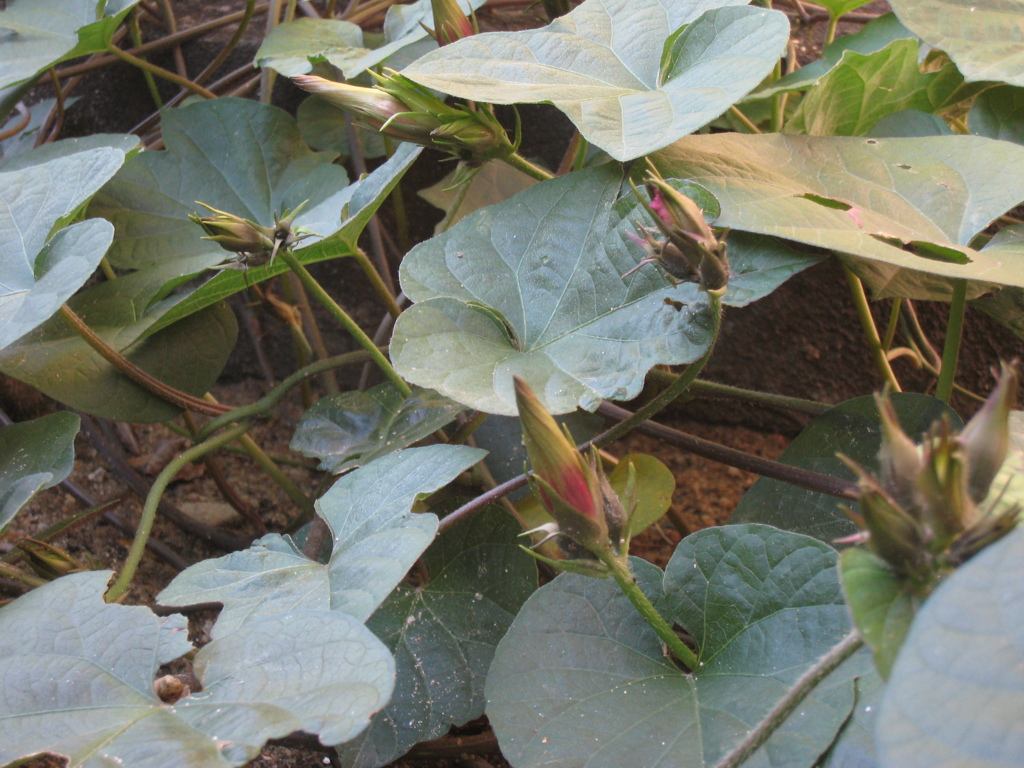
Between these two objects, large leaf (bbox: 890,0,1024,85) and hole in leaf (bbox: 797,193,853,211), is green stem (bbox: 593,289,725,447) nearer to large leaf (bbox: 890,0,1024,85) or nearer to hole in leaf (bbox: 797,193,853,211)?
hole in leaf (bbox: 797,193,853,211)

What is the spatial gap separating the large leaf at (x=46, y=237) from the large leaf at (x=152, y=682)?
0.24m

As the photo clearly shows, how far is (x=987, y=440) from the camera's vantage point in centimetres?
32

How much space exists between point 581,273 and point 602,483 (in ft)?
0.79

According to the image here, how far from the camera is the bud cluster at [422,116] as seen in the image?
0.69 meters

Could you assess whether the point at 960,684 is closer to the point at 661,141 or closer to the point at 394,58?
the point at 661,141

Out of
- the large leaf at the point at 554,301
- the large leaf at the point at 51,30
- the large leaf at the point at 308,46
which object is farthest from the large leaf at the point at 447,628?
the large leaf at the point at 51,30

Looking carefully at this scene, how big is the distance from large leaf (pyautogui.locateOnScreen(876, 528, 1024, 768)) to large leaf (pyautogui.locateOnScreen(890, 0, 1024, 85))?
25.2 inches

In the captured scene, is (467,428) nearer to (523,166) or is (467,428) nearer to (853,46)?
(523,166)

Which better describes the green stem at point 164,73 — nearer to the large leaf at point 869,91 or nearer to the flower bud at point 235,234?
the flower bud at point 235,234

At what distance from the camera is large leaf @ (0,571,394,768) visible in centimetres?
41

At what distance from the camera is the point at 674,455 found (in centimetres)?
126

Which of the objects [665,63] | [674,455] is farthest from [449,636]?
[674,455]

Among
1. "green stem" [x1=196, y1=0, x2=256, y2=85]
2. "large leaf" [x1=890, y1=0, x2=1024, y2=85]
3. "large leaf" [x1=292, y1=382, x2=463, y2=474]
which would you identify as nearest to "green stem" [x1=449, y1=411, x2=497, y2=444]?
"large leaf" [x1=292, y1=382, x2=463, y2=474]

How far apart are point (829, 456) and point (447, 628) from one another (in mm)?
422
